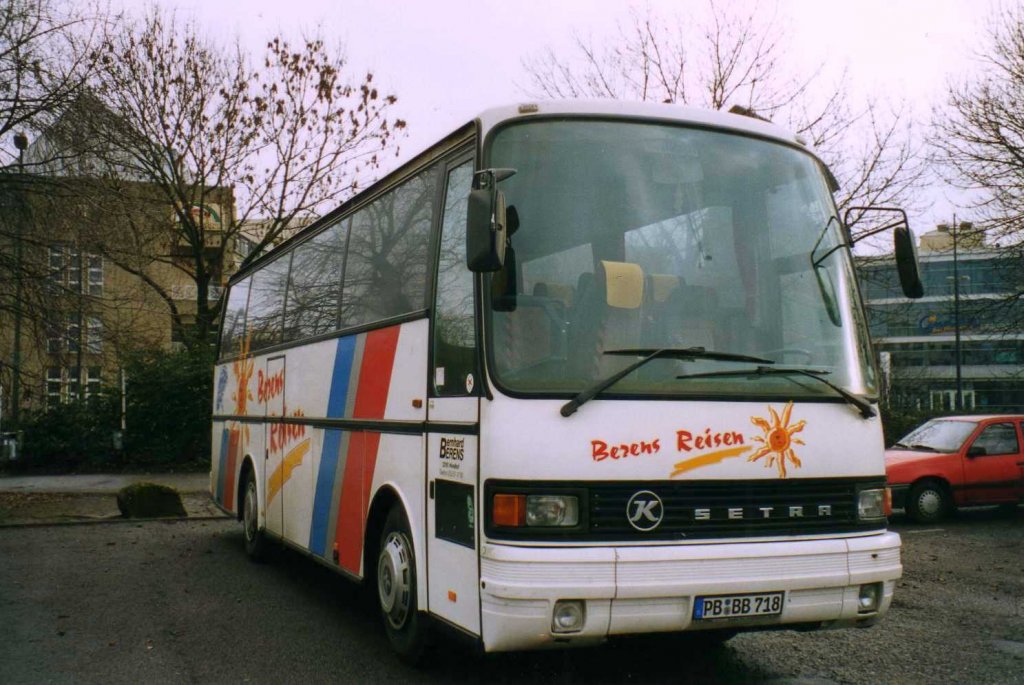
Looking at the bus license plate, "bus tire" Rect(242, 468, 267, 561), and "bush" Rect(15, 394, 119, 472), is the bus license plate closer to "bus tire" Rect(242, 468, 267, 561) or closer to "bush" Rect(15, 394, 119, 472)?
"bus tire" Rect(242, 468, 267, 561)

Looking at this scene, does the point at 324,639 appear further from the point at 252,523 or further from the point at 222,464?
the point at 222,464

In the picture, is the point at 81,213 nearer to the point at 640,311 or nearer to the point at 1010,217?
the point at 640,311

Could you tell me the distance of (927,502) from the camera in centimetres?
1642

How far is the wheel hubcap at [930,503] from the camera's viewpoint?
53.8 ft

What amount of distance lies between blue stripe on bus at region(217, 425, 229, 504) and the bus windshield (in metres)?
8.74

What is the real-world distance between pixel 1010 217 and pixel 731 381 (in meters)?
20.7

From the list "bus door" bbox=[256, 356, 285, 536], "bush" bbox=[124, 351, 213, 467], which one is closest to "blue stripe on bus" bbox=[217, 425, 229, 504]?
"bus door" bbox=[256, 356, 285, 536]

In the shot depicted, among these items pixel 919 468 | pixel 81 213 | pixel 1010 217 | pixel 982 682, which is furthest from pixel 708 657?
pixel 1010 217

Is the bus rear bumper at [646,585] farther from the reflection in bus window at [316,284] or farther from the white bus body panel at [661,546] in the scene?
the reflection in bus window at [316,284]

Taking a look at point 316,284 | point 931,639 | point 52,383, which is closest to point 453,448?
point 931,639

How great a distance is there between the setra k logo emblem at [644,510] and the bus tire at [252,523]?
6.86 meters

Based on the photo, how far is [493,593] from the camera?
16.8 feet

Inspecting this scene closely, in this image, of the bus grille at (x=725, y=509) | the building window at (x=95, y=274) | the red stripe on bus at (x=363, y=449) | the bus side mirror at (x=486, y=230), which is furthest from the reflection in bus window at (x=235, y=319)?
the bus grille at (x=725, y=509)

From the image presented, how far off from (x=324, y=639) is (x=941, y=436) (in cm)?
1264
